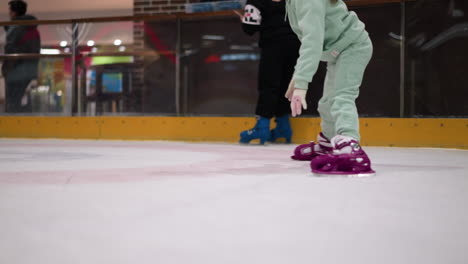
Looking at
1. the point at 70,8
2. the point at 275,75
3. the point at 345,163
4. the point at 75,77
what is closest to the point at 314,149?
the point at 345,163

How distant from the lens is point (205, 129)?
434 centimetres

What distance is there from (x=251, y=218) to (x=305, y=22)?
1118mm

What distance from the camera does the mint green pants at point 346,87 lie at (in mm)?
2064

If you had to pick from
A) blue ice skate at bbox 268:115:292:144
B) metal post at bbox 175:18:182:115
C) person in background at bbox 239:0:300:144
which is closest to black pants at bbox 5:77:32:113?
metal post at bbox 175:18:182:115

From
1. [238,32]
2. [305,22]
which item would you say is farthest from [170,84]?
[305,22]

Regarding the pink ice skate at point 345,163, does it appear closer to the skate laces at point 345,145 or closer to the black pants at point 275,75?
the skate laces at point 345,145

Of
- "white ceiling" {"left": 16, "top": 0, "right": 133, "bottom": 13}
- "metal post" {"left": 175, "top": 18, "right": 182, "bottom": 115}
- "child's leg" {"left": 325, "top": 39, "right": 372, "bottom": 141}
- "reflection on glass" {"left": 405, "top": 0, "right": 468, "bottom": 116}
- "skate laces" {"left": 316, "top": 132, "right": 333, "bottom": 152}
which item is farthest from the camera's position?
"white ceiling" {"left": 16, "top": 0, "right": 133, "bottom": 13}

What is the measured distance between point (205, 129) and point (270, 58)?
89 cm

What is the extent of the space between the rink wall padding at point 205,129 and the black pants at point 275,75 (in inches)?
12.8

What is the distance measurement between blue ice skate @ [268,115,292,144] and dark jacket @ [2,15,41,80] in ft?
7.02

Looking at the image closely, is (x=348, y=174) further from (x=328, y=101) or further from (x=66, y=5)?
(x=66, y=5)

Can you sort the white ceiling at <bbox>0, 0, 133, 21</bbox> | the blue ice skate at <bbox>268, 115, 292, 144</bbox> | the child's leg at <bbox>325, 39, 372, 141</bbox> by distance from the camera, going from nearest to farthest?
the child's leg at <bbox>325, 39, 372, 141</bbox>, the blue ice skate at <bbox>268, 115, 292, 144</bbox>, the white ceiling at <bbox>0, 0, 133, 21</bbox>

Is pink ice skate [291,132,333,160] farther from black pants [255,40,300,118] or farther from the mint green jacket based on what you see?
black pants [255,40,300,118]

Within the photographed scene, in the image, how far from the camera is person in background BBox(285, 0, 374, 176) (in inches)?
76.8
